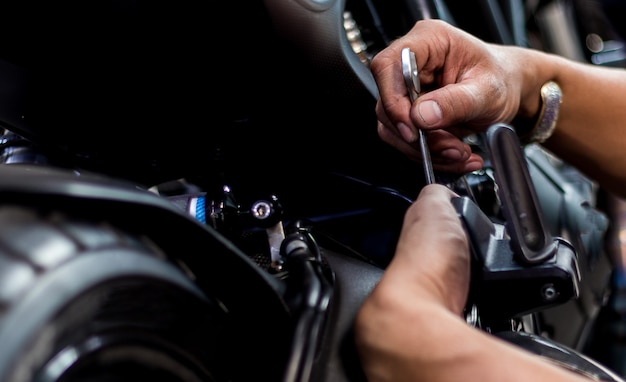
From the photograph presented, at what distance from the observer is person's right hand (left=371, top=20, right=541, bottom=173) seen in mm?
584

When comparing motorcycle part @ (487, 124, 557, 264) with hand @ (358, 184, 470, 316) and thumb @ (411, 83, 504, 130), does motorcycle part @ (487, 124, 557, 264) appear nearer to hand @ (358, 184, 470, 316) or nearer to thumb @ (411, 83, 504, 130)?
hand @ (358, 184, 470, 316)

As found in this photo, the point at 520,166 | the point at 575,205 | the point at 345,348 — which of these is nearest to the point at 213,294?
the point at 345,348

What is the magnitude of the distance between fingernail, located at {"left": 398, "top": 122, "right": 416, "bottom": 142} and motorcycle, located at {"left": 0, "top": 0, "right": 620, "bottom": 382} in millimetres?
47

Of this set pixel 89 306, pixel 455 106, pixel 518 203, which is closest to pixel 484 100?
pixel 455 106

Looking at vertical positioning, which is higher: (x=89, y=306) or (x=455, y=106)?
(x=89, y=306)

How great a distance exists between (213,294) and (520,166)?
227 mm

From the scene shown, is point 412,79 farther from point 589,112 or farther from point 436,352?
point 589,112

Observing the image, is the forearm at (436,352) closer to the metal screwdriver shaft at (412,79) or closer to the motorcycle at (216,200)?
the motorcycle at (216,200)

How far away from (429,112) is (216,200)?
8.5 inches

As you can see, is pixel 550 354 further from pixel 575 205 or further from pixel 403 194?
pixel 575 205

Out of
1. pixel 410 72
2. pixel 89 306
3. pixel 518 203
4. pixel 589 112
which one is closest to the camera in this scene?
pixel 89 306

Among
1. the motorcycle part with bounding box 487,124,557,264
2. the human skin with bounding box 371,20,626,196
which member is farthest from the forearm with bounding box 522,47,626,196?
the motorcycle part with bounding box 487,124,557,264

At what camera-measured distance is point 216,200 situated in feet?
1.67

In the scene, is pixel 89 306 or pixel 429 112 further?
pixel 429 112
